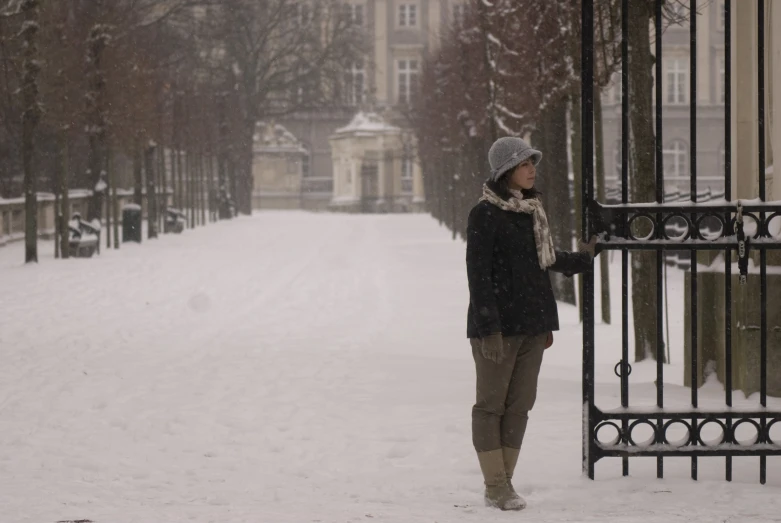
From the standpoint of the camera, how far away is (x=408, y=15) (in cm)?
9038

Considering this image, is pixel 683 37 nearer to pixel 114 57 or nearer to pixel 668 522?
pixel 114 57

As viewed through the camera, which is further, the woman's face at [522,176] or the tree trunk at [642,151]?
the tree trunk at [642,151]

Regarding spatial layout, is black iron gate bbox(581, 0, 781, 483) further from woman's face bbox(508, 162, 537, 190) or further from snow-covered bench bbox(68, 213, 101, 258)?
snow-covered bench bbox(68, 213, 101, 258)

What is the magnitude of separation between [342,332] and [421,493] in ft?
25.4

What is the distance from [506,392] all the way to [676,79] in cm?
6655

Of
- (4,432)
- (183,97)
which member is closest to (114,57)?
(183,97)

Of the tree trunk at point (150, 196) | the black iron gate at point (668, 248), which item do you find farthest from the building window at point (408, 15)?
the black iron gate at point (668, 248)

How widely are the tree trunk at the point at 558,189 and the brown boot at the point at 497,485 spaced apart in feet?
35.9

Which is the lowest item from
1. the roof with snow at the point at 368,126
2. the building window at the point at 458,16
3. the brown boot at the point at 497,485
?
the brown boot at the point at 497,485

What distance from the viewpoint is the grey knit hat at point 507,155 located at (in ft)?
21.0

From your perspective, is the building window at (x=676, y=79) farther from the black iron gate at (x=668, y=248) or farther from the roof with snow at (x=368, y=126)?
the black iron gate at (x=668, y=248)

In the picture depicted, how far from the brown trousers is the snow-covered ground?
13.9 inches

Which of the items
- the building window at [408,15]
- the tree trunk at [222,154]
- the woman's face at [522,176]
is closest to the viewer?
the woman's face at [522,176]

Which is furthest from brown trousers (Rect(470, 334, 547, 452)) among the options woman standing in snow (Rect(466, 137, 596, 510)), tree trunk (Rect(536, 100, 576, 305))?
tree trunk (Rect(536, 100, 576, 305))
